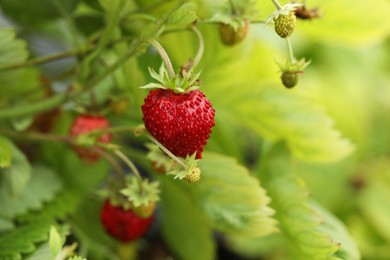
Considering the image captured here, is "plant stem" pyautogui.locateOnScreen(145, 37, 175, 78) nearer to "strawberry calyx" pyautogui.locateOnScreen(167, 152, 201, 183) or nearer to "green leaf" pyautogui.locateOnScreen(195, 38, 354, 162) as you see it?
"strawberry calyx" pyautogui.locateOnScreen(167, 152, 201, 183)

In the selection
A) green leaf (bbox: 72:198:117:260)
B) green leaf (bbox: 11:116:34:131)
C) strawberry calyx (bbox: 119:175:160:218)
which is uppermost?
green leaf (bbox: 11:116:34:131)

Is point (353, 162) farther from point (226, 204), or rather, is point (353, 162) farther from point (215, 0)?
point (215, 0)

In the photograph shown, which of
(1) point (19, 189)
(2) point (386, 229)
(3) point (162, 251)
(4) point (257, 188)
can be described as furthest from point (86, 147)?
(2) point (386, 229)

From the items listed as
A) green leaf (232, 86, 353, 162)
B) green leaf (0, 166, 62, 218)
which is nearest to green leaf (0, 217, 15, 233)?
green leaf (0, 166, 62, 218)

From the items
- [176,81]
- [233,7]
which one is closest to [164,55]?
[176,81]

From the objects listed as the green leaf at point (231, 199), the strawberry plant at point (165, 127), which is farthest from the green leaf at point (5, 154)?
the green leaf at point (231, 199)

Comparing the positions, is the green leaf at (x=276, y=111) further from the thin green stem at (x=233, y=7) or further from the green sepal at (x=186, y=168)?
the green sepal at (x=186, y=168)
